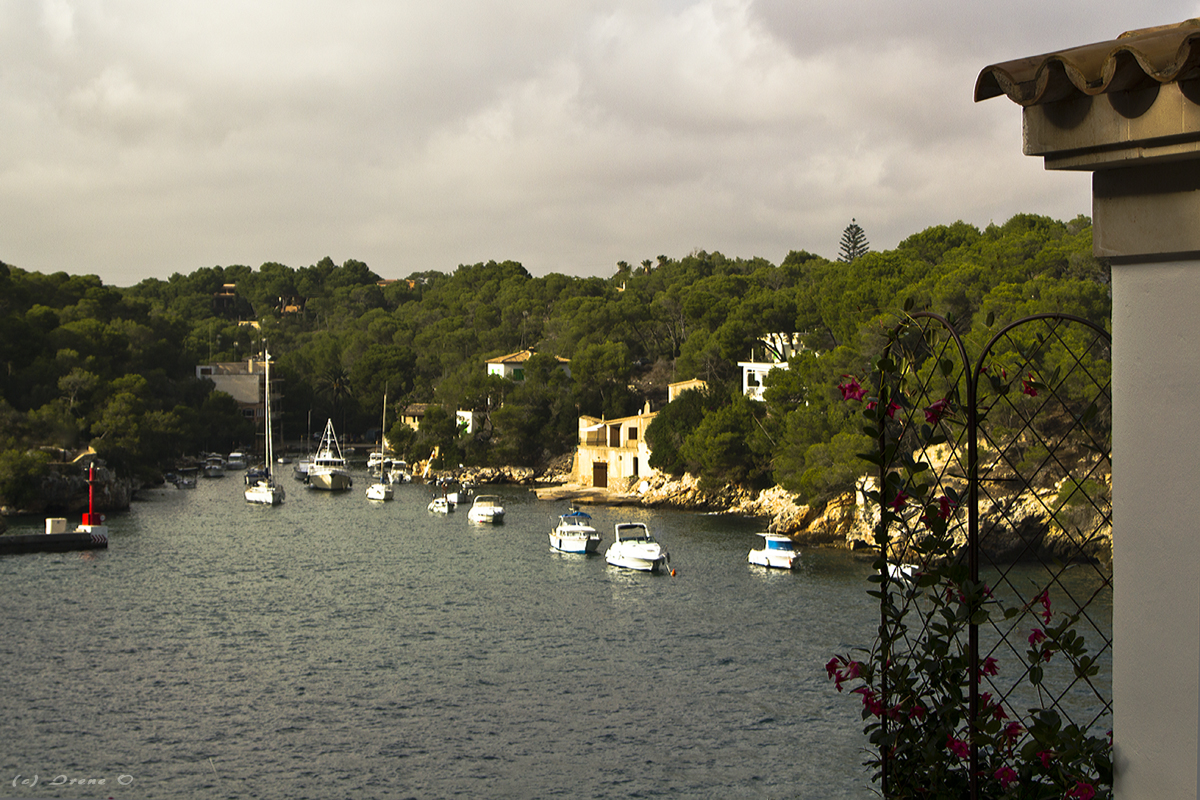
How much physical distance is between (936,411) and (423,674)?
1697 centimetres

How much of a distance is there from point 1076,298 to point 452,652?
62.4 ft

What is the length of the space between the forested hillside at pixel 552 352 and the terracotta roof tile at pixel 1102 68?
18.0 metres

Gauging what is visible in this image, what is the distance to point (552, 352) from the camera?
2473 inches

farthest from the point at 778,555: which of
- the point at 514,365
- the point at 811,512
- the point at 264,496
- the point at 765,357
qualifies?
the point at 514,365

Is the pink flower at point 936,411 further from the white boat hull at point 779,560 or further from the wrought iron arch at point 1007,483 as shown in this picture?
the white boat hull at point 779,560

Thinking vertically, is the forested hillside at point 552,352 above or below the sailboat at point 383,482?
above

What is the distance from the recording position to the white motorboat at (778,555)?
28.5 meters

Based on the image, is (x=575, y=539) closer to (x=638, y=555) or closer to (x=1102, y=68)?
(x=638, y=555)

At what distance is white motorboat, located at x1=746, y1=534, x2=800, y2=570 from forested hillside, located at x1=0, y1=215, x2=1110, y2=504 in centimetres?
438

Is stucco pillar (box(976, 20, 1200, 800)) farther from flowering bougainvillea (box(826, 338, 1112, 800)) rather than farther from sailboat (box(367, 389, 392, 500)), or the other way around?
sailboat (box(367, 389, 392, 500))

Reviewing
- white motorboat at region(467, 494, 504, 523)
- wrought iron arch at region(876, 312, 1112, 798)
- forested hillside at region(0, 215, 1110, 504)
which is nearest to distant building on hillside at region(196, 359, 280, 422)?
forested hillside at region(0, 215, 1110, 504)

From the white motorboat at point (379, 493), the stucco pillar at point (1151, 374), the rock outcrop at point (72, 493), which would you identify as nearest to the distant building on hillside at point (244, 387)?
the white motorboat at point (379, 493)

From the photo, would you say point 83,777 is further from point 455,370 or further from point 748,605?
point 455,370

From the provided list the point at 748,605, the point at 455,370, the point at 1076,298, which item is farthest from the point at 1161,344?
the point at 455,370
